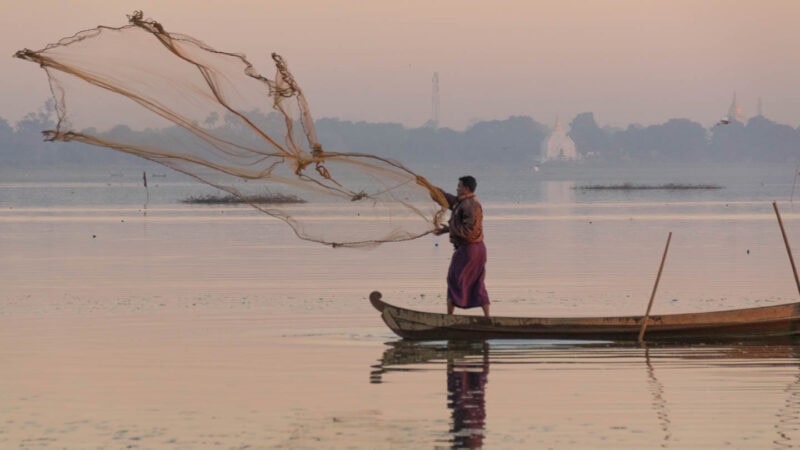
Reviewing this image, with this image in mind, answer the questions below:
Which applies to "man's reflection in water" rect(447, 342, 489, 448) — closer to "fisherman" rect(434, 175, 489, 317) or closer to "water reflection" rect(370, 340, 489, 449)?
"water reflection" rect(370, 340, 489, 449)

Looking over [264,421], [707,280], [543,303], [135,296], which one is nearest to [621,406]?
[264,421]

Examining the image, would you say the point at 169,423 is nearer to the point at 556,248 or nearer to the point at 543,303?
the point at 543,303

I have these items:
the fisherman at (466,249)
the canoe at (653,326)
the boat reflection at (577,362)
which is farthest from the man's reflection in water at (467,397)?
the fisherman at (466,249)

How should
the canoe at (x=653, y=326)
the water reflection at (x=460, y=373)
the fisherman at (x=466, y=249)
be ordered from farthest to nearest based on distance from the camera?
1. the fisherman at (x=466, y=249)
2. the canoe at (x=653, y=326)
3. the water reflection at (x=460, y=373)

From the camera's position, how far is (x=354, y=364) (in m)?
16.1

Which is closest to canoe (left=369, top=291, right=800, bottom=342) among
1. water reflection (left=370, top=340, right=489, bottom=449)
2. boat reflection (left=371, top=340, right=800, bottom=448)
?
boat reflection (left=371, top=340, right=800, bottom=448)

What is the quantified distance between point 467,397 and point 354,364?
2.69 m

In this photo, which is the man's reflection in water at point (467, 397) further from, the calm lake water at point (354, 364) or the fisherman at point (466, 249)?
the fisherman at point (466, 249)

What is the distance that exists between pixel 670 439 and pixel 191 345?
7.82 meters

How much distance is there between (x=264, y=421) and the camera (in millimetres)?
Answer: 12398

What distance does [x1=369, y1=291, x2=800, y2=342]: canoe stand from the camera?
17.8 meters

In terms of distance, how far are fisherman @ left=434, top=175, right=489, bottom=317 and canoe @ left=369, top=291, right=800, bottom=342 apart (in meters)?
0.34

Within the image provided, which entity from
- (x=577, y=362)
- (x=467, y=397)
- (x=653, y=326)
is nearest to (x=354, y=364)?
(x=577, y=362)

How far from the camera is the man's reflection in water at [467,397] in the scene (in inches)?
456
